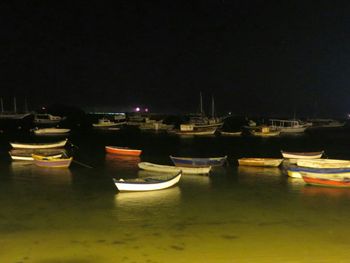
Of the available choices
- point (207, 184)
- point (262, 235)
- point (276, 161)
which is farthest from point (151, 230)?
point (276, 161)

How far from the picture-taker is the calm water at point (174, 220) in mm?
15859

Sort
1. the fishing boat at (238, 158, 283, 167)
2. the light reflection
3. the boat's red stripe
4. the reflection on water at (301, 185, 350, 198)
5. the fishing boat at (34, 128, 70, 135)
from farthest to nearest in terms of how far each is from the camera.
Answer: the fishing boat at (34, 128, 70, 135) → the fishing boat at (238, 158, 283, 167) → the boat's red stripe → the reflection on water at (301, 185, 350, 198) → the light reflection

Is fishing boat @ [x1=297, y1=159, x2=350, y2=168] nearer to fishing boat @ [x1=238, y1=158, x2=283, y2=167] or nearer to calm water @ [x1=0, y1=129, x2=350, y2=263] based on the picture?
calm water @ [x1=0, y1=129, x2=350, y2=263]

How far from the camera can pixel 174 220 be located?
20.5 metres

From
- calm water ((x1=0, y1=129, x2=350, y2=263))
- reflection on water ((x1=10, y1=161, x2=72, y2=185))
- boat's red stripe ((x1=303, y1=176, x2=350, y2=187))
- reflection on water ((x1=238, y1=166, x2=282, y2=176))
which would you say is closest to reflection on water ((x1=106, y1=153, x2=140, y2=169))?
calm water ((x1=0, y1=129, x2=350, y2=263))

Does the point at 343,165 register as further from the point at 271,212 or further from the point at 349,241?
the point at 349,241

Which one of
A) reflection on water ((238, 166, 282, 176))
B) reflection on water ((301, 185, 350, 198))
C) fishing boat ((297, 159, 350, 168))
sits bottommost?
reflection on water ((238, 166, 282, 176))

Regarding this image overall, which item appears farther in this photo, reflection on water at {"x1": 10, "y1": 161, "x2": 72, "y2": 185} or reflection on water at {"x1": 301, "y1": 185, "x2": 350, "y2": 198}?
reflection on water at {"x1": 10, "y1": 161, "x2": 72, "y2": 185}

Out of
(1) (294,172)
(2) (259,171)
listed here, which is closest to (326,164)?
(1) (294,172)

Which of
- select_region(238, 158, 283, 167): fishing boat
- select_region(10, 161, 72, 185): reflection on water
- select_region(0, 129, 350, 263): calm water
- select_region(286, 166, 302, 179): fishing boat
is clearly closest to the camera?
select_region(0, 129, 350, 263): calm water

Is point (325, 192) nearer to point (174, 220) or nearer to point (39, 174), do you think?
point (174, 220)

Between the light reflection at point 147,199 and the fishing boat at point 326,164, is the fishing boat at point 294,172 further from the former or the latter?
the light reflection at point 147,199

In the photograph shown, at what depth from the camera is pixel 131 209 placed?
2230 centimetres

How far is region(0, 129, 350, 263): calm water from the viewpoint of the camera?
15.9 metres
